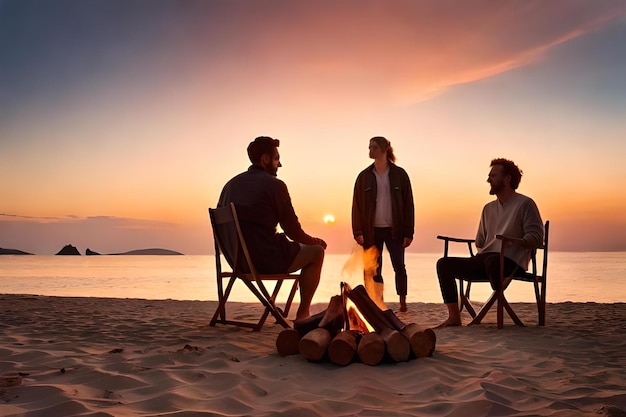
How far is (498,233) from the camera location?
17.5 feet

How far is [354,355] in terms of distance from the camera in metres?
3.43

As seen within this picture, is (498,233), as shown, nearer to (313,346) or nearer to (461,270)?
(461,270)

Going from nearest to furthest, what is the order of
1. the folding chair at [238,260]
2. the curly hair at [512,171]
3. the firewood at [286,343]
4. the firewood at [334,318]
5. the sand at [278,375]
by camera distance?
the sand at [278,375] → the firewood at [286,343] → the firewood at [334,318] → the folding chair at [238,260] → the curly hair at [512,171]

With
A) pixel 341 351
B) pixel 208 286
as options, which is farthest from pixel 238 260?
pixel 208 286

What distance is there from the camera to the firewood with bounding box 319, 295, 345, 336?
3.73 m

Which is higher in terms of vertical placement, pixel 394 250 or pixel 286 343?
pixel 394 250

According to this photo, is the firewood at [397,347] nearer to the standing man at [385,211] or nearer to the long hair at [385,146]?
the standing man at [385,211]

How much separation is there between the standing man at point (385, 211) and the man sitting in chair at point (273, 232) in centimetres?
133

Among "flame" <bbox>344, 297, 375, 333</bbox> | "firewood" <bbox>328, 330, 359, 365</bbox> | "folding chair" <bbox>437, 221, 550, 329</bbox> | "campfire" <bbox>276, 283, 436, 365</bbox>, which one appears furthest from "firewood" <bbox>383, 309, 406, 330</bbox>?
"folding chair" <bbox>437, 221, 550, 329</bbox>

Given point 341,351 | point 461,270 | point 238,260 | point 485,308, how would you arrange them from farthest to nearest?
point 461,270, point 485,308, point 238,260, point 341,351

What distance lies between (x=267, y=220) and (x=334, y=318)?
51.9 inches

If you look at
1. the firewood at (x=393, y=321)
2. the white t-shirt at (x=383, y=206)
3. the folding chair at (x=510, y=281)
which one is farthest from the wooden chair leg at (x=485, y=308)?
the firewood at (x=393, y=321)

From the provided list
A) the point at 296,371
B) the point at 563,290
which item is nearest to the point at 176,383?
the point at 296,371

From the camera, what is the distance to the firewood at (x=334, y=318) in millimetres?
3734
